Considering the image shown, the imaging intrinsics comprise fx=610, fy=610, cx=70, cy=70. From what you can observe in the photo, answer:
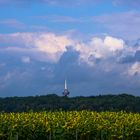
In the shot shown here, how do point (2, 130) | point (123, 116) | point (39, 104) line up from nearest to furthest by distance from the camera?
point (2, 130) < point (123, 116) < point (39, 104)

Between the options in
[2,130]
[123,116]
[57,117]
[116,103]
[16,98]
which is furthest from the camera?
[16,98]

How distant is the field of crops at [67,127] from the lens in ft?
179

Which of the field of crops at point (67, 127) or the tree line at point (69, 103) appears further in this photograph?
the tree line at point (69, 103)

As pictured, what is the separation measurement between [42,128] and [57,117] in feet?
17.5

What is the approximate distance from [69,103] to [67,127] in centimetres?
A: 7149

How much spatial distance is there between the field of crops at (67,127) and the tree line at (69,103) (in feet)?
171

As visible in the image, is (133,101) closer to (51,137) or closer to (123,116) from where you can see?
(123,116)

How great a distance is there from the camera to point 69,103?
419 ft

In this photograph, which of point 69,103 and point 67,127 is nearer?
point 67,127

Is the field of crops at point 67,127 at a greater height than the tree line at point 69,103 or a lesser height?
lesser

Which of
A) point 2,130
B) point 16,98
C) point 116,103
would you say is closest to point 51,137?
point 2,130

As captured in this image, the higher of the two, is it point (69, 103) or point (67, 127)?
point (69, 103)

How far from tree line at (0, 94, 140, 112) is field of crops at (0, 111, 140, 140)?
2046 inches

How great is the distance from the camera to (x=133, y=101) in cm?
12300
